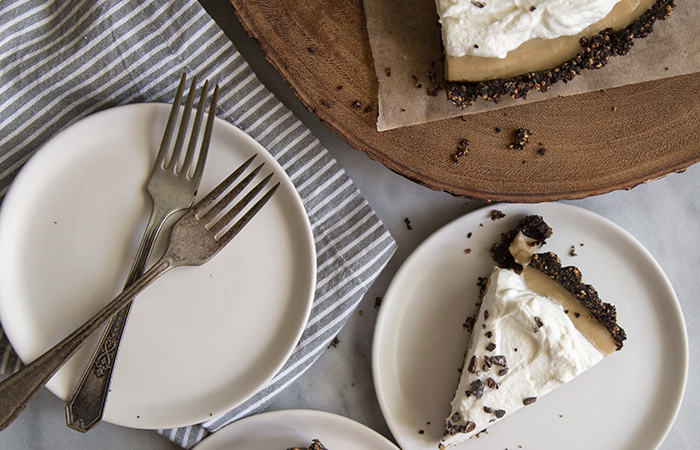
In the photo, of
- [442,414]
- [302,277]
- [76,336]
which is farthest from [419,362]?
[76,336]

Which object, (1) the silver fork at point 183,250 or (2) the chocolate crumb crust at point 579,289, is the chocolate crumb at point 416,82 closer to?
(1) the silver fork at point 183,250

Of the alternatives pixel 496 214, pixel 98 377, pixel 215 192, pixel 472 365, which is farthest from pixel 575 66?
pixel 98 377

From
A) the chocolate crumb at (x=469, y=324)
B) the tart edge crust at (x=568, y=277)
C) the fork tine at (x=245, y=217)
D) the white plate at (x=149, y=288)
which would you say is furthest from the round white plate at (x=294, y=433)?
the tart edge crust at (x=568, y=277)

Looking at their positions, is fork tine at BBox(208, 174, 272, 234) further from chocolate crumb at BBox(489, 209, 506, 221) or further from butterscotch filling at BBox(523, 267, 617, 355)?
butterscotch filling at BBox(523, 267, 617, 355)

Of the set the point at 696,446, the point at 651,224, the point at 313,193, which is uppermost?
the point at 313,193

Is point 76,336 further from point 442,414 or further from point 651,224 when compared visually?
point 651,224

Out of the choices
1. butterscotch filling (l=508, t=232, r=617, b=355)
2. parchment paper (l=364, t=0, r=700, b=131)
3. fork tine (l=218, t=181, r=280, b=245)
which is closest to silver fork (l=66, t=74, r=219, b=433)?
fork tine (l=218, t=181, r=280, b=245)
